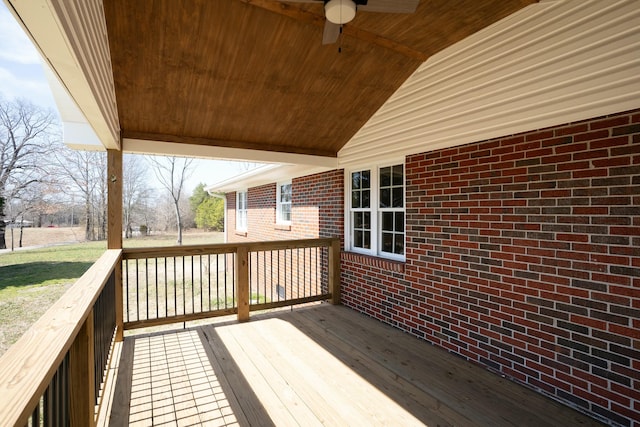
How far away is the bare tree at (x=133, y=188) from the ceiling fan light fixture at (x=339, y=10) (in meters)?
22.0

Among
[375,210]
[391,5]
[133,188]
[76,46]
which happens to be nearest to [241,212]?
[375,210]

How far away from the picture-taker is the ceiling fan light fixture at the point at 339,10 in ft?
6.81

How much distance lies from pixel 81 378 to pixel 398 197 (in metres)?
3.73

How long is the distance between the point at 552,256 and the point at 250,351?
3.06m

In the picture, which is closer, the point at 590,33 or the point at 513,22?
the point at 590,33

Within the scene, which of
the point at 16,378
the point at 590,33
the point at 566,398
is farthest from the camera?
the point at 566,398

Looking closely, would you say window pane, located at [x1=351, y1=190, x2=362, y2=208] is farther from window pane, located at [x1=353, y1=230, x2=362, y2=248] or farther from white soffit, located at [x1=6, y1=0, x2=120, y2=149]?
white soffit, located at [x1=6, y1=0, x2=120, y2=149]

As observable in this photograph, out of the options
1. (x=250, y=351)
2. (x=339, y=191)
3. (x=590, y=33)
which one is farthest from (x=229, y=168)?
(x=590, y=33)

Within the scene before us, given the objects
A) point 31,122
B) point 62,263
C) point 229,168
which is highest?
point 229,168

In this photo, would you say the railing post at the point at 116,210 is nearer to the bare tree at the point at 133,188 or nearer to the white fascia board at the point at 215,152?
the white fascia board at the point at 215,152

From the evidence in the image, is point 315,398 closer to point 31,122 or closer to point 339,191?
point 339,191

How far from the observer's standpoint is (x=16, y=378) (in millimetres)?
931

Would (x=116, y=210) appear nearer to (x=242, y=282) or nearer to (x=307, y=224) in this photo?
(x=242, y=282)

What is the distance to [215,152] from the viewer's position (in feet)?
14.4
